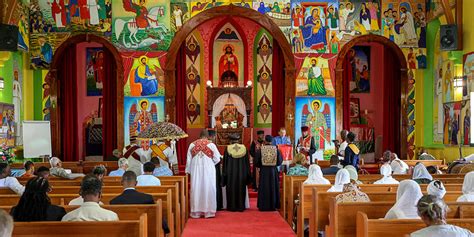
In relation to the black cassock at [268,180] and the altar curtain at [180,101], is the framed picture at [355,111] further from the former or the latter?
the black cassock at [268,180]

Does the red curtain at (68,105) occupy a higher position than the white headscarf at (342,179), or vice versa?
the red curtain at (68,105)

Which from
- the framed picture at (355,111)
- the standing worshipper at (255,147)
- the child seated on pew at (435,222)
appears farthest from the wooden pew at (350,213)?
the framed picture at (355,111)

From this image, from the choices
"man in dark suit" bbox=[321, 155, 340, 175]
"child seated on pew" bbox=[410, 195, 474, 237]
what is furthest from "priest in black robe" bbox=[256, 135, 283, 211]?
"child seated on pew" bbox=[410, 195, 474, 237]

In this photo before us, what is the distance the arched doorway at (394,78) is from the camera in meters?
14.0

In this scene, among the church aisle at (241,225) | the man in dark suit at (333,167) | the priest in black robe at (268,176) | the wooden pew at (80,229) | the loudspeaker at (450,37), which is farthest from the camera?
the loudspeaker at (450,37)

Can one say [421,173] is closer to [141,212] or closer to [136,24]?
Result: [141,212]

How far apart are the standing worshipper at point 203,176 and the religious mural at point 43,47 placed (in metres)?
5.52

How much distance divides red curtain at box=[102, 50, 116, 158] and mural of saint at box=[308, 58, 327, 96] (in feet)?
16.0

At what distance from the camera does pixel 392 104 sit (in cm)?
1506

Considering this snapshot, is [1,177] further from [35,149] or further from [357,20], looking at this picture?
[357,20]

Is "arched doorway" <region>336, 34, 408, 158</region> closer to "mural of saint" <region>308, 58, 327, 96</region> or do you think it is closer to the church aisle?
"mural of saint" <region>308, 58, 327, 96</region>

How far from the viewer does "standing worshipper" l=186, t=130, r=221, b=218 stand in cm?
991

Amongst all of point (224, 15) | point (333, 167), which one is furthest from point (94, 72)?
point (333, 167)

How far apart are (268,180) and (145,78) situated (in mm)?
4648
